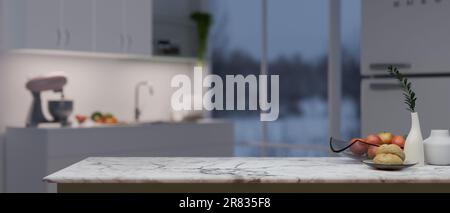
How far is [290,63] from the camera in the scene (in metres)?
5.93

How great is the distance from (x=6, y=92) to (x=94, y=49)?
2.46ft

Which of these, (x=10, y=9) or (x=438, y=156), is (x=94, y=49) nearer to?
(x=10, y=9)

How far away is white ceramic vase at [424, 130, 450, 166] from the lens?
8.68 ft

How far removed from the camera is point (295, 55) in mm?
5879

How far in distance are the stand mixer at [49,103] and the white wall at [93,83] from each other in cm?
20

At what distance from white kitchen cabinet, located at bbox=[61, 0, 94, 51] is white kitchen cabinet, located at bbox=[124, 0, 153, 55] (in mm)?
404

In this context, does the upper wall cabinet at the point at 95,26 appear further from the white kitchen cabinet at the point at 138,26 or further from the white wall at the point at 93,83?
the white wall at the point at 93,83

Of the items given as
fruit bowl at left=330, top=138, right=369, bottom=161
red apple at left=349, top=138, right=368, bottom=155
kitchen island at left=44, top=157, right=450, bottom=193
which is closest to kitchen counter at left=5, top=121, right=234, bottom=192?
kitchen island at left=44, top=157, right=450, bottom=193

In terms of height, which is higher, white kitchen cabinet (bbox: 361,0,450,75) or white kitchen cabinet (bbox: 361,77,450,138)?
white kitchen cabinet (bbox: 361,0,450,75)

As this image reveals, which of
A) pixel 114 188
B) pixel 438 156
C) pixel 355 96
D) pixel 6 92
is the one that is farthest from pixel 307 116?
pixel 114 188

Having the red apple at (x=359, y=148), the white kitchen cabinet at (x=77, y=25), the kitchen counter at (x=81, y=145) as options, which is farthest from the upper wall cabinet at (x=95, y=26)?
the red apple at (x=359, y=148)

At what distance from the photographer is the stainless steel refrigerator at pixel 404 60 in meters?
3.92

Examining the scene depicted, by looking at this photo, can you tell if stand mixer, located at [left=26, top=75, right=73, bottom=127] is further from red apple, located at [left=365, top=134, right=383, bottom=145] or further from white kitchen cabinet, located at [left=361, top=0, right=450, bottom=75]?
red apple, located at [left=365, top=134, right=383, bottom=145]
